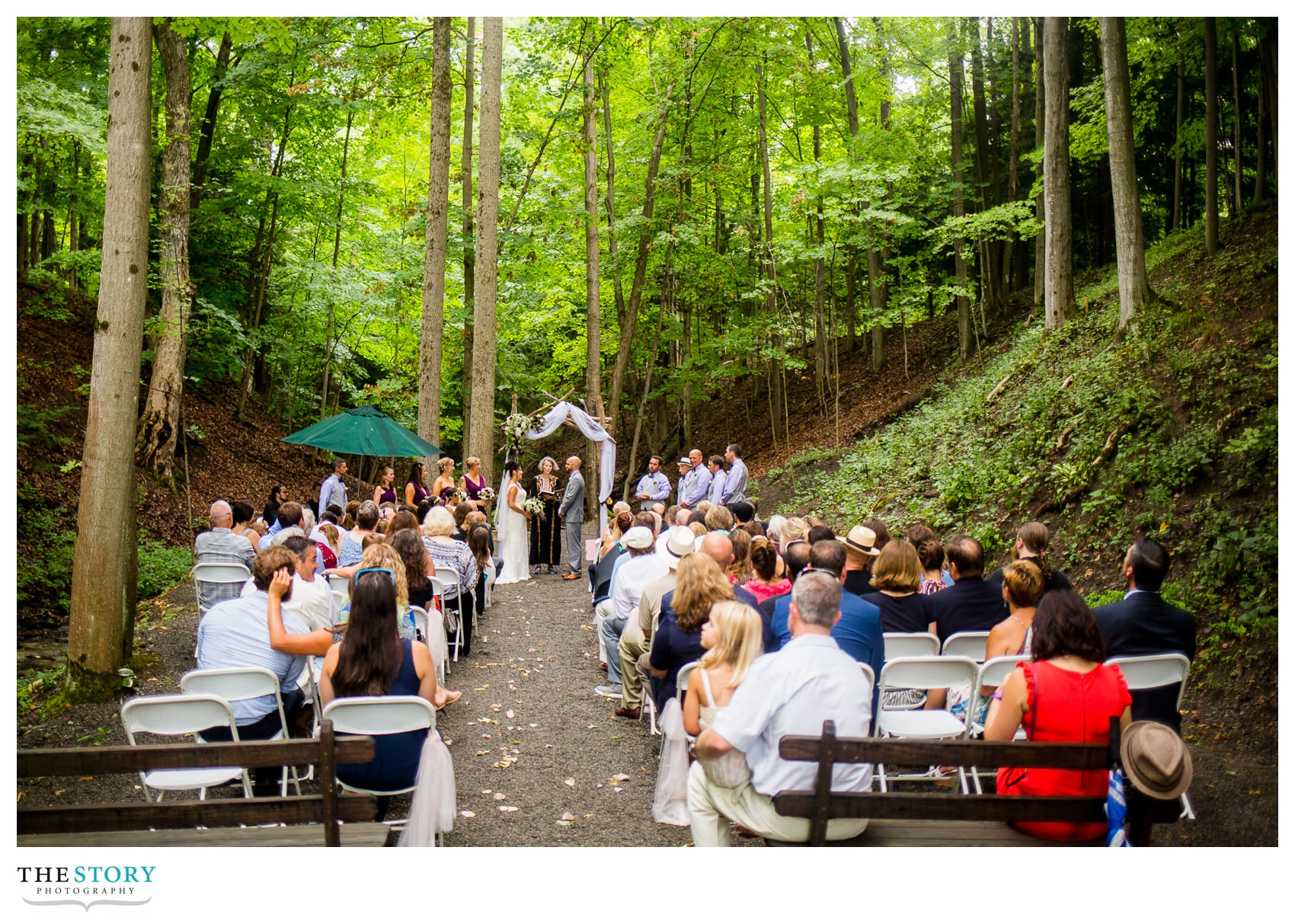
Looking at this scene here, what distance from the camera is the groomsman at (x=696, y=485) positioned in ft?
43.2

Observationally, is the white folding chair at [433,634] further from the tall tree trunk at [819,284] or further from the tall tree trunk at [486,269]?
the tall tree trunk at [819,284]

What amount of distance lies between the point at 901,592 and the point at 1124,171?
27.0 ft

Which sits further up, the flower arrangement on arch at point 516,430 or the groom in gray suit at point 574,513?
the flower arrangement on arch at point 516,430

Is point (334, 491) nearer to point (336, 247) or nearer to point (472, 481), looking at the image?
point (472, 481)

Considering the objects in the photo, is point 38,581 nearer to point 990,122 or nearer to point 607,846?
point 607,846

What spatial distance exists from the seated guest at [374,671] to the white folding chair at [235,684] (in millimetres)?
565

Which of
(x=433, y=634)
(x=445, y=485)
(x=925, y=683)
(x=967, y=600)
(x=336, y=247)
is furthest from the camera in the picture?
(x=336, y=247)

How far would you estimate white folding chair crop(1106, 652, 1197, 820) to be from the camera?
13.3 ft

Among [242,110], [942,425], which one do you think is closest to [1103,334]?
[942,425]

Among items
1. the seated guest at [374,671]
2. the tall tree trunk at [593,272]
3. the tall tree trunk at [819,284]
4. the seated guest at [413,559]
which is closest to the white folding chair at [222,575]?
the seated guest at [413,559]

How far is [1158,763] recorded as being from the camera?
3.05 metres

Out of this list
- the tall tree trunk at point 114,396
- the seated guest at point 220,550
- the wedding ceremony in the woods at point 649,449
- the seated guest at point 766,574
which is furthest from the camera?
the seated guest at point 220,550

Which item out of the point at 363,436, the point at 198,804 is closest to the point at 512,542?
the point at 363,436
